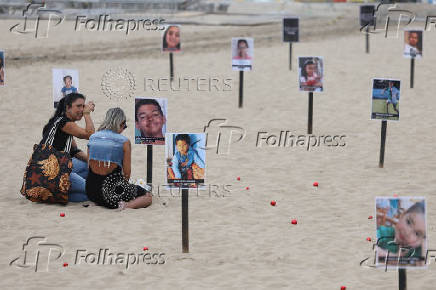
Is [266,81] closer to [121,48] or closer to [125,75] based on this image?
[125,75]

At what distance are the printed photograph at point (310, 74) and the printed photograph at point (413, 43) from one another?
5.93m

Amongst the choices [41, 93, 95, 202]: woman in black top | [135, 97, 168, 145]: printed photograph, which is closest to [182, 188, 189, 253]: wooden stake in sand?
[135, 97, 168, 145]: printed photograph

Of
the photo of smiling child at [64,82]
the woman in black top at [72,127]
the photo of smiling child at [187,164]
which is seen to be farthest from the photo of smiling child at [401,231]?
the photo of smiling child at [64,82]

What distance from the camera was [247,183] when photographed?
12.7m

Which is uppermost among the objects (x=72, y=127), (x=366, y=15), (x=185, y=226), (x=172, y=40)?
(x=366, y=15)

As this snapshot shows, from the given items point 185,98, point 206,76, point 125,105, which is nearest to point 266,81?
point 206,76

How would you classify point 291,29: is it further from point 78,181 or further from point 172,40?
point 78,181

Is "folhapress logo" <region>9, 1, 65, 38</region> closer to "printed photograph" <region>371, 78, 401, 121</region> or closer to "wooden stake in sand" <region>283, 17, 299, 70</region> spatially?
"wooden stake in sand" <region>283, 17, 299, 70</region>

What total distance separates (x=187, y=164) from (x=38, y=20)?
24.4 metres

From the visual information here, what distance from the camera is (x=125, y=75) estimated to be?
2327 cm

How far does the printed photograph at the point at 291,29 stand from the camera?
76.0 feet

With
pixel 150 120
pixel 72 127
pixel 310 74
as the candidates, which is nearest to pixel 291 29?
pixel 310 74

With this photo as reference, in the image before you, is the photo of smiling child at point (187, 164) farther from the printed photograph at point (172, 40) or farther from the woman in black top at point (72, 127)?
the printed photograph at point (172, 40)

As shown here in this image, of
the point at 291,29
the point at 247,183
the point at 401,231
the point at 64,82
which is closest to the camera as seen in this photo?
the point at 401,231
